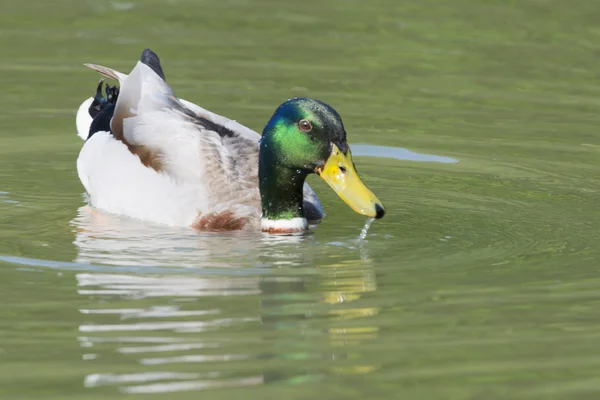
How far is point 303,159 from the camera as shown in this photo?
998 cm

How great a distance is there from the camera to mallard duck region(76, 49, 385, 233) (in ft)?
32.4

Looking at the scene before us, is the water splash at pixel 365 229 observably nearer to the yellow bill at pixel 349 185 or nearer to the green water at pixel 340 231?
the green water at pixel 340 231

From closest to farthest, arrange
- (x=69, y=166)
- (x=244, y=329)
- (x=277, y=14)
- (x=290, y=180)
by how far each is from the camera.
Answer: (x=244, y=329) → (x=290, y=180) → (x=69, y=166) → (x=277, y=14)

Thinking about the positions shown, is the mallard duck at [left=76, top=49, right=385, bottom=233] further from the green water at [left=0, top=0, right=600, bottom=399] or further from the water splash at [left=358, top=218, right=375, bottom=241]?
the water splash at [left=358, top=218, right=375, bottom=241]

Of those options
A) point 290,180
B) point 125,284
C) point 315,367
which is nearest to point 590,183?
point 290,180

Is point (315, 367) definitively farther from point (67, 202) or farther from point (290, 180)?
point (67, 202)

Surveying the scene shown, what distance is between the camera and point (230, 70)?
15891 millimetres

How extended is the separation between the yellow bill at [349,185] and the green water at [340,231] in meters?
0.28

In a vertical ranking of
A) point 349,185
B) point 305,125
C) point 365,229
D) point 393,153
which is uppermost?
point 305,125

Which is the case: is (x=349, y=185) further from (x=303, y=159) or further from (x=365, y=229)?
(x=365, y=229)

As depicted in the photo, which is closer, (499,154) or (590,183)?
(590,183)

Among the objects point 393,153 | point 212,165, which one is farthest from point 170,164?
point 393,153

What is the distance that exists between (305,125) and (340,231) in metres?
0.86

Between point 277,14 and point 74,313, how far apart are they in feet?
36.5
